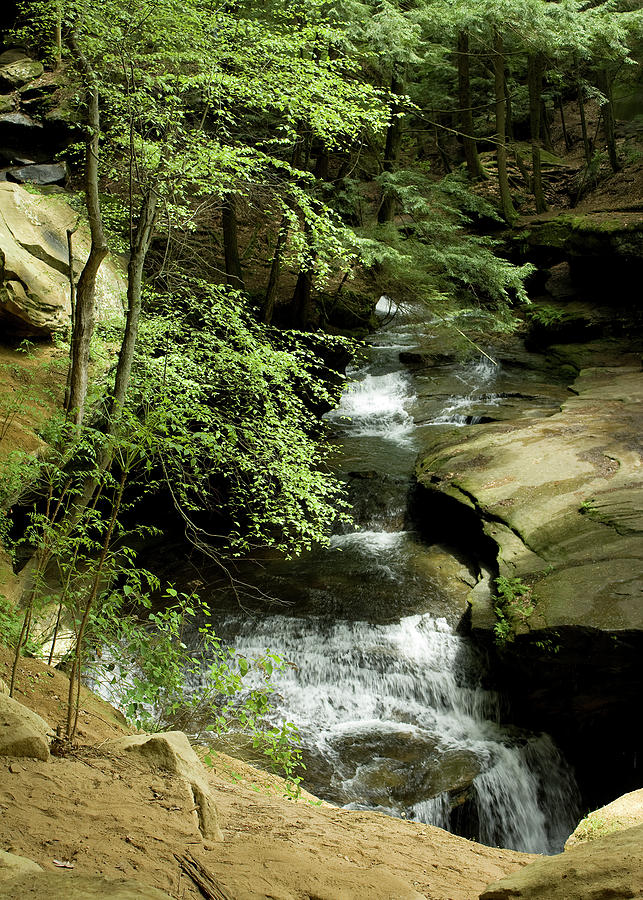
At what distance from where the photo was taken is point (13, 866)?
1907 mm

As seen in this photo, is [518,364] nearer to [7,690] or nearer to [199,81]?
[199,81]

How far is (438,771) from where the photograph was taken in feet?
20.2

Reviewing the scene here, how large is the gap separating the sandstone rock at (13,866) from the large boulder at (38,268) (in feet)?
23.0

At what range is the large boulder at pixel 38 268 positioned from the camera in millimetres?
8555

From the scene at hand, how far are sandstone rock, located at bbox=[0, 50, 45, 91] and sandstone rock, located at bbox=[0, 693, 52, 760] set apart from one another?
1815cm

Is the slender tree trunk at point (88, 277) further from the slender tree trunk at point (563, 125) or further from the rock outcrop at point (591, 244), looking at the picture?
the slender tree trunk at point (563, 125)

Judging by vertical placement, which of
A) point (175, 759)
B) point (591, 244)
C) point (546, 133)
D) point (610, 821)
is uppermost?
point (546, 133)

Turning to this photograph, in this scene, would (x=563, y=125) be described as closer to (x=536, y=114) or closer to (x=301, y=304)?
(x=536, y=114)

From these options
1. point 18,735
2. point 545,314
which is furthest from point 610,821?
point 545,314

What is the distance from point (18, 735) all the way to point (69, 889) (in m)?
1.45

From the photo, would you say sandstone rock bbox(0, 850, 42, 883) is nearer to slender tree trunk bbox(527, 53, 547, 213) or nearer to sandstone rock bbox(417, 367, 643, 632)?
sandstone rock bbox(417, 367, 643, 632)

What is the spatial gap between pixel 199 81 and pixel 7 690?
5.55 meters

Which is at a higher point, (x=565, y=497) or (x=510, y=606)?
(x=565, y=497)

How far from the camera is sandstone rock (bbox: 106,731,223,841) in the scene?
3.19 metres
